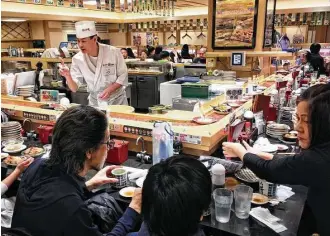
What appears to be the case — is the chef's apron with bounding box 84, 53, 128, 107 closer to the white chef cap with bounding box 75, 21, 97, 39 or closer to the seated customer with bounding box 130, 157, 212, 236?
the white chef cap with bounding box 75, 21, 97, 39

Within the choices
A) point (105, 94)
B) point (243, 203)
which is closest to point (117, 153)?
point (243, 203)

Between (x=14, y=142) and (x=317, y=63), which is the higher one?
(x=317, y=63)

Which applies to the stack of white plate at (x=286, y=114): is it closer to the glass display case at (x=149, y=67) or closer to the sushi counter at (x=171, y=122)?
the sushi counter at (x=171, y=122)

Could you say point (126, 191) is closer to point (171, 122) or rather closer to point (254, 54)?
point (171, 122)

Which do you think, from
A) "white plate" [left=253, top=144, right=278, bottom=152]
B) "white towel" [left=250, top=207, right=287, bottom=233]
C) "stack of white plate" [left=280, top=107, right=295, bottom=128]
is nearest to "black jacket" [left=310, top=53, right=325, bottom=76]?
"stack of white plate" [left=280, top=107, right=295, bottom=128]

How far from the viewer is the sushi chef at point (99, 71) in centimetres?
362

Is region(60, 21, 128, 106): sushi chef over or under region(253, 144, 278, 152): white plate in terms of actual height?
over

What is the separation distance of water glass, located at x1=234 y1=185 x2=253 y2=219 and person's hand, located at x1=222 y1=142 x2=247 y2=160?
30cm

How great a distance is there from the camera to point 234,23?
17.6 ft

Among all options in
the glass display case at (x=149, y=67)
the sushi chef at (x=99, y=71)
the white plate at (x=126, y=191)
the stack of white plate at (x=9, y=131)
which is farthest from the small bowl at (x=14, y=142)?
the glass display case at (x=149, y=67)

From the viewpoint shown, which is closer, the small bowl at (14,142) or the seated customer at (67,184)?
the seated customer at (67,184)

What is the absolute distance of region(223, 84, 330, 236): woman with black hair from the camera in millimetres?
1471

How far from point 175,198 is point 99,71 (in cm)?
285

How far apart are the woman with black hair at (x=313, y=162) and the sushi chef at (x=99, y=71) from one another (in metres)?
2.45
